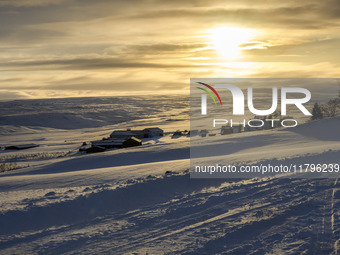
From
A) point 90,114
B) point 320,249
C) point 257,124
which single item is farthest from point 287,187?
point 90,114

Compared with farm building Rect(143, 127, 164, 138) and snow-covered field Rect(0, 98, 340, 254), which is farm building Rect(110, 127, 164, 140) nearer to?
farm building Rect(143, 127, 164, 138)

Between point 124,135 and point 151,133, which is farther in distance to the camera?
point 151,133

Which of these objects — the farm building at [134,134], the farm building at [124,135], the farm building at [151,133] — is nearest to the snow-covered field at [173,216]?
the farm building at [124,135]

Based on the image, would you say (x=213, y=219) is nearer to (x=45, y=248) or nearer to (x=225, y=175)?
(x=45, y=248)

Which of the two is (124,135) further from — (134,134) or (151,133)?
(151,133)

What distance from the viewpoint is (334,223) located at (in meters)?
7.01

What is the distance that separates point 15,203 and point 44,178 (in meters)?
4.72

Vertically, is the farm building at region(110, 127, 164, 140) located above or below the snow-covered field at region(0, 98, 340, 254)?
below

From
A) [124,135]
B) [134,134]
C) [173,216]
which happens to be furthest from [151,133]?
[173,216]

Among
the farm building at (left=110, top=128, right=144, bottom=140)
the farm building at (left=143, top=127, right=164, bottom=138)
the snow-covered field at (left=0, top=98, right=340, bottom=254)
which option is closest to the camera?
the snow-covered field at (left=0, top=98, right=340, bottom=254)

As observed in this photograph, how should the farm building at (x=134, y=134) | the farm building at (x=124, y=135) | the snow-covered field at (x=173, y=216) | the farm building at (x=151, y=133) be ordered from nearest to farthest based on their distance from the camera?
the snow-covered field at (x=173, y=216), the farm building at (x=124, y=135), the farm building at (x=134, y=134), the farm building at (x=151, y=133)

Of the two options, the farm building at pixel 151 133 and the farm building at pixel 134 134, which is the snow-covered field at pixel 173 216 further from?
the farm building at pixel 151 133

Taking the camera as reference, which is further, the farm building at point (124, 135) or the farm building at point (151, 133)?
the farm building at point (151, 133)

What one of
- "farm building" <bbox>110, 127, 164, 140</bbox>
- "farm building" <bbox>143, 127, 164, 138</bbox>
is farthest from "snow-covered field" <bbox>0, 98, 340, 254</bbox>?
"farm building" <bbox>143, 127, 164, 138</bbox>
